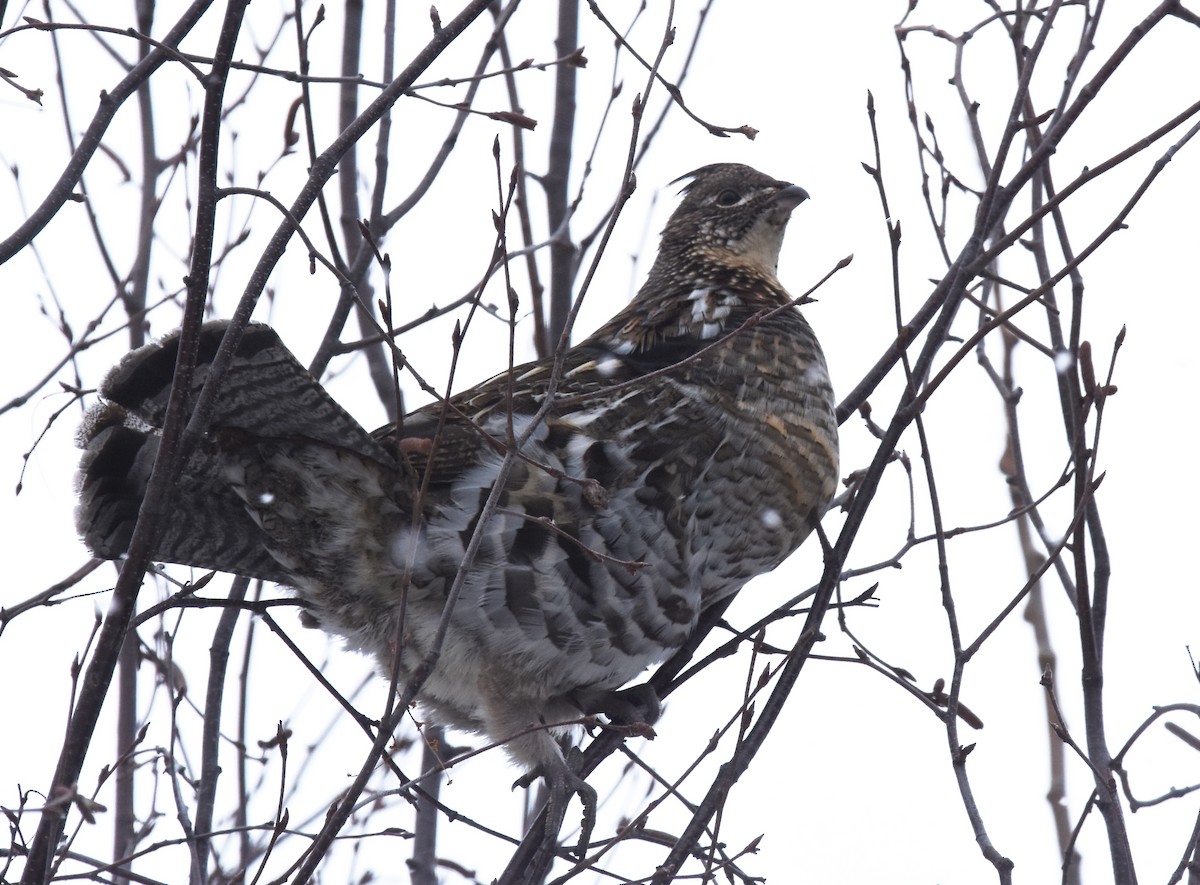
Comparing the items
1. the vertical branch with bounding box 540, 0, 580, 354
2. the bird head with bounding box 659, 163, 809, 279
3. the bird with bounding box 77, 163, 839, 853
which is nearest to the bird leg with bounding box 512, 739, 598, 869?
the bird with bounding box 77, 163, 839, 853

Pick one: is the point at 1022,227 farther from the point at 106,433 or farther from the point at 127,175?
the point at 127,175

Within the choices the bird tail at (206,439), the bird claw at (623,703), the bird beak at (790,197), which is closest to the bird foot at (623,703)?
the bird claw at (623,703)

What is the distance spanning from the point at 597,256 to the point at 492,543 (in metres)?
1.54

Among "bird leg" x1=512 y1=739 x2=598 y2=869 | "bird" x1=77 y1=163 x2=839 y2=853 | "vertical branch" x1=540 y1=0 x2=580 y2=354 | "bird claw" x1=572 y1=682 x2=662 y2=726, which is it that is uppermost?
"vertical branch" x1=540 y1=0 x2=580 y2=354

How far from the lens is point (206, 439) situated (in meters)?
3.36

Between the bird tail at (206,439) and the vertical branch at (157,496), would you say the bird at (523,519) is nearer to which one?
the bird tail at (206,439)

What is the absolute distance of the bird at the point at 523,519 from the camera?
344cm

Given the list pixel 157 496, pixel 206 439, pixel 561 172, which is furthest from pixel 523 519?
pixel 561 172

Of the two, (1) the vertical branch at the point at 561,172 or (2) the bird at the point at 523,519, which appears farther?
(1) the vertical branch at the point at 561,172

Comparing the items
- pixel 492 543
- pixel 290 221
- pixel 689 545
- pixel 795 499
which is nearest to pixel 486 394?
pixel 492 543

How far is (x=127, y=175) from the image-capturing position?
474 centimetres

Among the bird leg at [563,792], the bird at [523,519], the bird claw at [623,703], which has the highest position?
the bird at [523,519]

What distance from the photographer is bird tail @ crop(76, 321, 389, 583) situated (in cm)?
290

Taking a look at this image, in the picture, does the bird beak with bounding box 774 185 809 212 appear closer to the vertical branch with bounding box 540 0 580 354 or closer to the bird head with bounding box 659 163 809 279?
the bird head with bounding box 659 163 809 279
